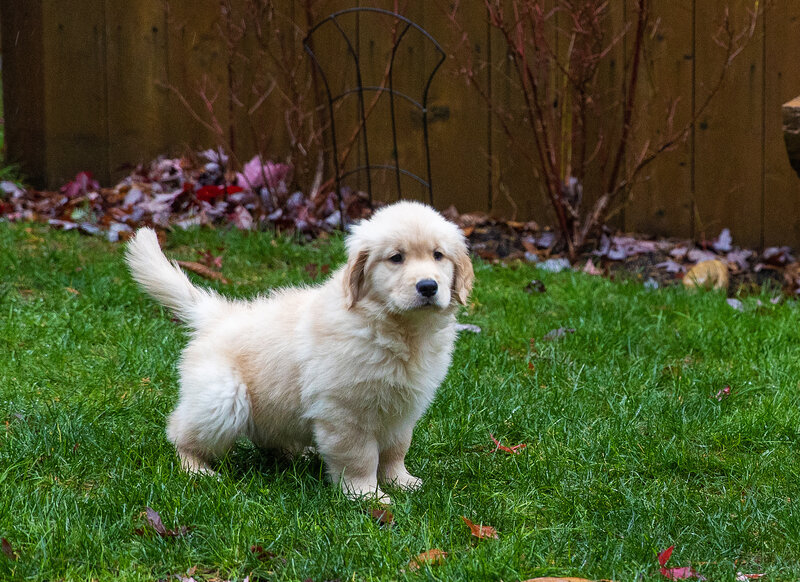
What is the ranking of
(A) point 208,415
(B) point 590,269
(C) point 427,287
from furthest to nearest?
(B) point 590,269 → (A) point 208,415 → (C) point 427,287

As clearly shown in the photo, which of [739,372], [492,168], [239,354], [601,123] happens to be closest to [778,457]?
[739,372]

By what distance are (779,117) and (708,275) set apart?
1370 millimetres

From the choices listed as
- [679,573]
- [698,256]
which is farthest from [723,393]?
[698,256]

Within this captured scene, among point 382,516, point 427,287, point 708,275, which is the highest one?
point 427,287

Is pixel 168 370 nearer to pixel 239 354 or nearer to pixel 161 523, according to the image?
pixel 239 354

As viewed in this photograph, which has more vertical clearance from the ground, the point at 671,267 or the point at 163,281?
the point at 163,281

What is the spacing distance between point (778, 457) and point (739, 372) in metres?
0.81

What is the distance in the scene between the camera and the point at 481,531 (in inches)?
100

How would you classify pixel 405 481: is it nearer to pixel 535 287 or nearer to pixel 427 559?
pixel 427 559

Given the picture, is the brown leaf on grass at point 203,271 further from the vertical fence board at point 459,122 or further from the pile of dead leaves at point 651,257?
the vertical fence board at point 459,122

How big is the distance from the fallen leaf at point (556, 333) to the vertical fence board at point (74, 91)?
14.5ft

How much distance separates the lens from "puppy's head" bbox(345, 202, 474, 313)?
276 centimetres

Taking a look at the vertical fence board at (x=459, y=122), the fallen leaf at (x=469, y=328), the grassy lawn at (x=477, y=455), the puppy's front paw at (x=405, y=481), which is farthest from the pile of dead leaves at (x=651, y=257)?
the puppy's front paw at (x=405, y=481)

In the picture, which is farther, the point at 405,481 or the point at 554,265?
the point at 554,265
